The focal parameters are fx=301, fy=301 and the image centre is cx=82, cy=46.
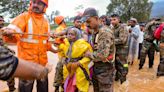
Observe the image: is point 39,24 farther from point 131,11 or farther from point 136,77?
point 131,11

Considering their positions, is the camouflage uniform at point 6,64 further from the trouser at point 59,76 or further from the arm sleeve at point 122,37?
the arm sleeve at point 122,37

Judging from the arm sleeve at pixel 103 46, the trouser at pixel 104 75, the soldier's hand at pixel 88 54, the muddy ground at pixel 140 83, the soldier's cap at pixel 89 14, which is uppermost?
the soldier's cap at pixel 89 14

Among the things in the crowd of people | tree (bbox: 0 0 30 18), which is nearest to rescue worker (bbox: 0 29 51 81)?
the crowd of people

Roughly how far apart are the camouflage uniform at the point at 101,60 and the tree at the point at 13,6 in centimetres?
3233

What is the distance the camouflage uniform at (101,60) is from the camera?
4086mm

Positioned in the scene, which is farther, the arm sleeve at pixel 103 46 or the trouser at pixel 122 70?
the trouser at pixel 122 70

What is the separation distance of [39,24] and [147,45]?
5397 millimetres

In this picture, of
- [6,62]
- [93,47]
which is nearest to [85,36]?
[93,47]

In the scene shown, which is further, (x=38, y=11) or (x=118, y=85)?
(x=118, y=85)

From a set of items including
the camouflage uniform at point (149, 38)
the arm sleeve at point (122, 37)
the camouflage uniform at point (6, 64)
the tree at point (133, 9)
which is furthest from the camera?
the tree at point (133, 9)

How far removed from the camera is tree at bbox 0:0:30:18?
35812 millimetres

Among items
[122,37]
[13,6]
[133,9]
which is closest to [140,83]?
[122,37]

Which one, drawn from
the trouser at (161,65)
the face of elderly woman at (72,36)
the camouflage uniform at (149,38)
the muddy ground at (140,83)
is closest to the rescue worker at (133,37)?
the camouflage uniform at (149,38)

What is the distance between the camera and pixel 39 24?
449cm
